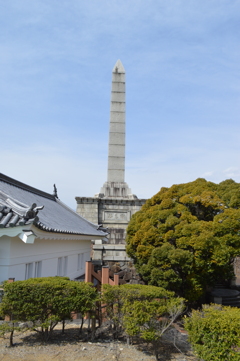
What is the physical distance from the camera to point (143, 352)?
6.06 m

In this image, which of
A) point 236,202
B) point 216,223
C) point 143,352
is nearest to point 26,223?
point 143,352

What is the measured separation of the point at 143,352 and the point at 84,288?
65.6 inches

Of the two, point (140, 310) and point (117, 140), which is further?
point (117, 140)

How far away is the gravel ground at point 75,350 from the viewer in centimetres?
545

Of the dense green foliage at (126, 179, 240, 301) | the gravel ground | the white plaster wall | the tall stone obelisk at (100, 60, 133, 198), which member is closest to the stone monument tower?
the tall stone obelisk at (100, 60, 133, 198)

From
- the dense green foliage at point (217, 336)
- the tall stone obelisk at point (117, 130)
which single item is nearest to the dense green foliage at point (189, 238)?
the dense green foliage at point (217, 336)

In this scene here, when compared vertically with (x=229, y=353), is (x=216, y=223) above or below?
above

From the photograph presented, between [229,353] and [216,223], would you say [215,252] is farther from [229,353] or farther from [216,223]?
[229,353]

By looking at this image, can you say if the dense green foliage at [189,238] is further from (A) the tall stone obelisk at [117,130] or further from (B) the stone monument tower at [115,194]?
(A) the tall stone obelisk at [117,130]

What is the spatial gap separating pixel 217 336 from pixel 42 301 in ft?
10.1

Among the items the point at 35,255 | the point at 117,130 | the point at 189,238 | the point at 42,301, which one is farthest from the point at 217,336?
the point at 117,130

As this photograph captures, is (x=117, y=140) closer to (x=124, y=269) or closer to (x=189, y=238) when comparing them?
(x=124, y=269)

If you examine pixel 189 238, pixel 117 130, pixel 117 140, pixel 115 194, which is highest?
pixel 117 130

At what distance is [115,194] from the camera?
21.3 meters
